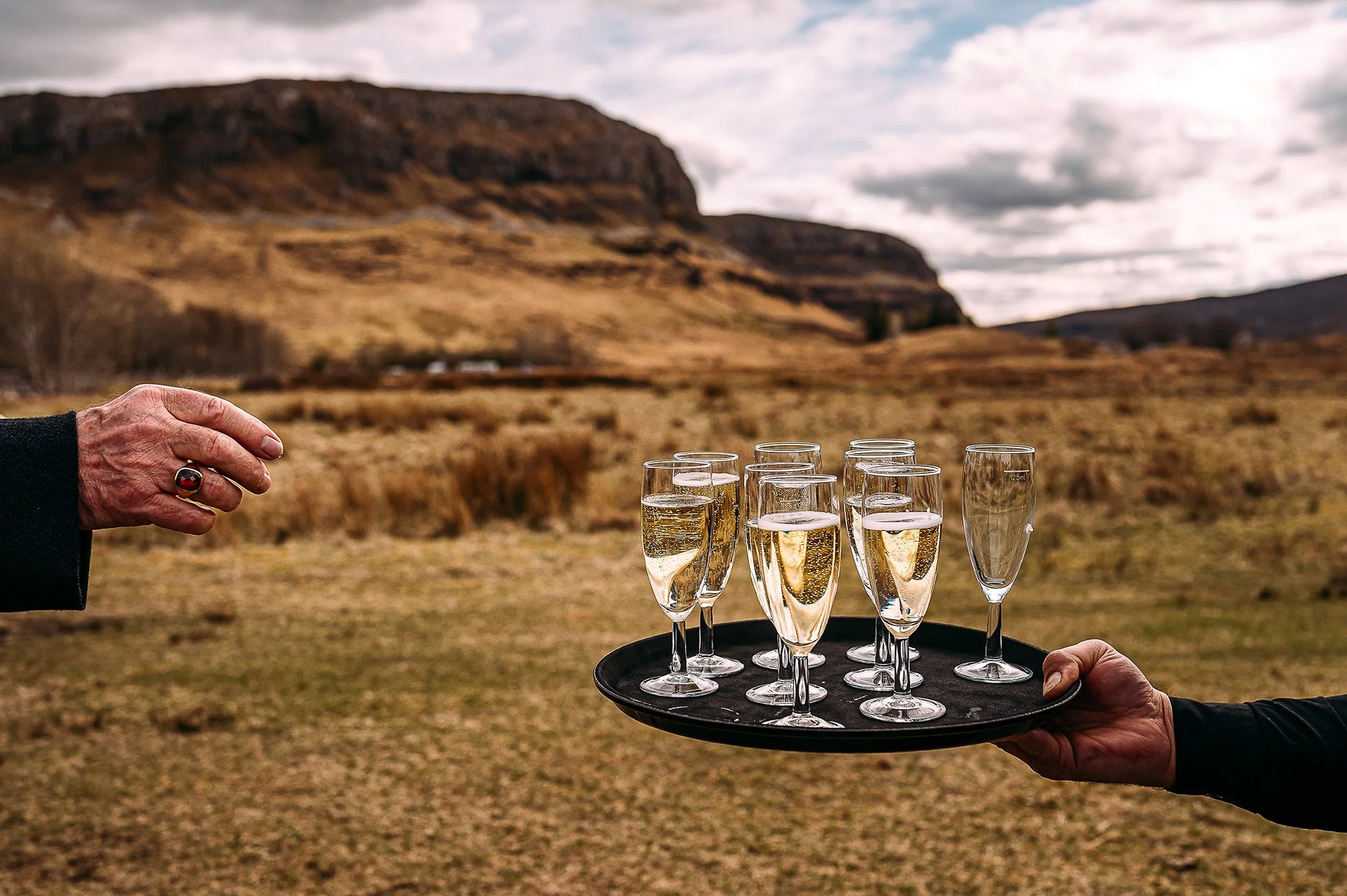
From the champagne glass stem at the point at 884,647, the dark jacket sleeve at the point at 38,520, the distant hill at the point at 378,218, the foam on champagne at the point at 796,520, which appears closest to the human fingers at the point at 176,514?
the dark jacket sleeve at the point at 38,520

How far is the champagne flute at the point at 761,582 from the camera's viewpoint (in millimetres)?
1923

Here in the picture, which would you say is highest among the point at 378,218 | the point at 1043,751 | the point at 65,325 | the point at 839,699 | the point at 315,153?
the point at 315,153

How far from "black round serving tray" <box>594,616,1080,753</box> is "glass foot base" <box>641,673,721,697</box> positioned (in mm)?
20

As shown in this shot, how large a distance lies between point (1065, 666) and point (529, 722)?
12.8 ft

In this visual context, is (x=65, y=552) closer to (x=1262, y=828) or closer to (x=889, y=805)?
(x=889, y=805)

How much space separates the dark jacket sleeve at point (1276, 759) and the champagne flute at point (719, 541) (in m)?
1.13

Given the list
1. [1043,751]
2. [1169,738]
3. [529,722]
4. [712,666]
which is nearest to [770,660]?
[712,666]

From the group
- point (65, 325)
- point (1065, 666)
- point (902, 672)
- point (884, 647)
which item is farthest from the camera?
point (65, 325)

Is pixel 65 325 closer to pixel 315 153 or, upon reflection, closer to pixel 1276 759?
pixel 1276 759

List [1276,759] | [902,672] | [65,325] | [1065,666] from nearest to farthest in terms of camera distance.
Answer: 1. [902,672]
2. [1065,666]
3. [1276,759]
4. [65,325]

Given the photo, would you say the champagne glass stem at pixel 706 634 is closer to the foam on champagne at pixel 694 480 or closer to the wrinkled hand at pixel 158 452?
the foam on champagne at pixel 694 480

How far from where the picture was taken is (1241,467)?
13547 millimetres

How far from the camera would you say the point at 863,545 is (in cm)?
201

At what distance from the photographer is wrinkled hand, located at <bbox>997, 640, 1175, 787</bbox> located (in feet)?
7.95
